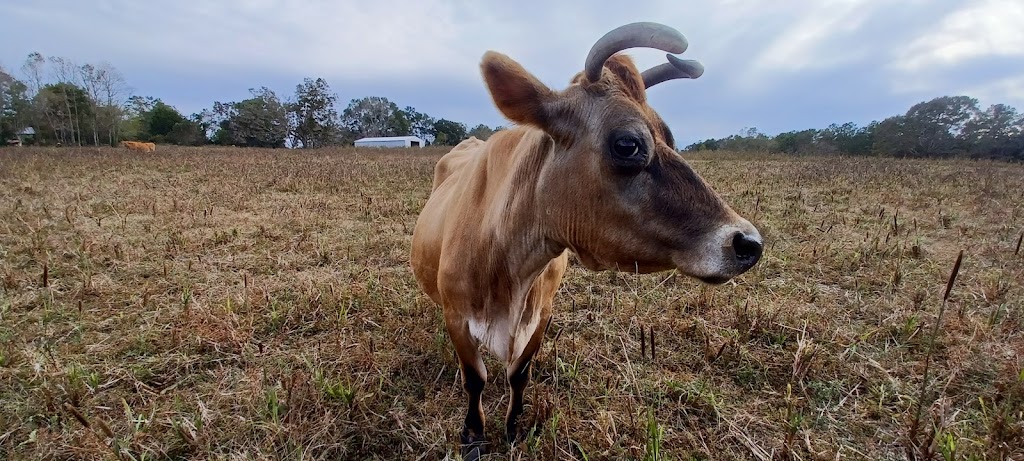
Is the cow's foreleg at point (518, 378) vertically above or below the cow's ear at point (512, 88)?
below

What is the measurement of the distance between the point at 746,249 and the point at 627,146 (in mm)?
585

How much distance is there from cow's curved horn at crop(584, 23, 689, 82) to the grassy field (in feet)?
5.01

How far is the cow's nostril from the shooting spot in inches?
63.6

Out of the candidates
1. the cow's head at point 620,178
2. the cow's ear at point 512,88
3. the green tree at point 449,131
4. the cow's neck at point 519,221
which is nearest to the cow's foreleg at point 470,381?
the cow's neck at point 519,221

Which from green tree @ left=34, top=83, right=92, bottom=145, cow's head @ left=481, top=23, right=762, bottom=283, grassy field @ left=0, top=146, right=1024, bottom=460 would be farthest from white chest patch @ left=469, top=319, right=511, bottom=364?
green tree @ left=34, top=83, right=92, bottom=145

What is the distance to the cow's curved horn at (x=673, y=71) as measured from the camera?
235 centimetres

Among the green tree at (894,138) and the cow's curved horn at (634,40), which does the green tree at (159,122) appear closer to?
the cow's curved horn at (634,40)

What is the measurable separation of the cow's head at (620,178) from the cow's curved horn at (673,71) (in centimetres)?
43

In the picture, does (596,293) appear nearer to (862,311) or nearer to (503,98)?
(862,311)

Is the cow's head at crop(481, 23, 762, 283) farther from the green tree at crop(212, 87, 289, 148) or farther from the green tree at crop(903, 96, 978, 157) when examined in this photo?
the green tree at crop(212, 87, 289, 148)

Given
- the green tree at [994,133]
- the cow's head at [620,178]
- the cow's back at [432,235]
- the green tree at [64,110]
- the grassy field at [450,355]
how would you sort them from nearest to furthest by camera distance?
the cow's head at [620,178], the grassy field at [450,355], the cow's back at [432,235], the green tree at [994,133], the green tree at [64,110]

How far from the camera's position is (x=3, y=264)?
5117 millimetres

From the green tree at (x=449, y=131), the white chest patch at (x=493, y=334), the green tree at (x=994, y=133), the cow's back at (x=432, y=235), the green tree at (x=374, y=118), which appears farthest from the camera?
the green tree at (x=374, y=118)

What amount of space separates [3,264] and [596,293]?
668 centimetres
